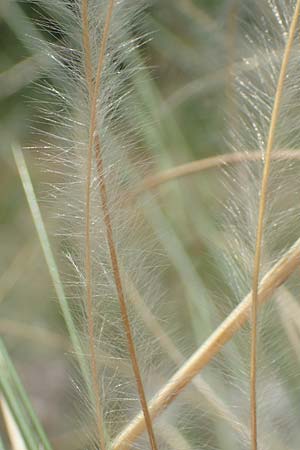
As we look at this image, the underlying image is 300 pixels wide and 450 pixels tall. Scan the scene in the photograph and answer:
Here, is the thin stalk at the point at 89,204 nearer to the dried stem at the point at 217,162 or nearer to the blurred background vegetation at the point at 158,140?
the dried stem at the point at 217,162

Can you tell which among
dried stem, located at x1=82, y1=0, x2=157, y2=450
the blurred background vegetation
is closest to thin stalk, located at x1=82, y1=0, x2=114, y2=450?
dried stem, located at x1=82, y1=0, x2=157, y2=450

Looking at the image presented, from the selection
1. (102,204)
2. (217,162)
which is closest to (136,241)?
(102,204)

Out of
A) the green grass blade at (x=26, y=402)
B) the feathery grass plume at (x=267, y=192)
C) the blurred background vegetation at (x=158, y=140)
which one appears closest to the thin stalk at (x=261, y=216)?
the feathery grass plume at (x=267, y=192)

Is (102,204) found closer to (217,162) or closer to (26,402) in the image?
(26,402)

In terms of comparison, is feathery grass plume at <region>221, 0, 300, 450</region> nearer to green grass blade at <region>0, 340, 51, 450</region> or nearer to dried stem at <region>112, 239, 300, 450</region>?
dried stem at <region>112, 239, 300, 450</region>

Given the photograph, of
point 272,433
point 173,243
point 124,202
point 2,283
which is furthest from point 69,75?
point 2,283
